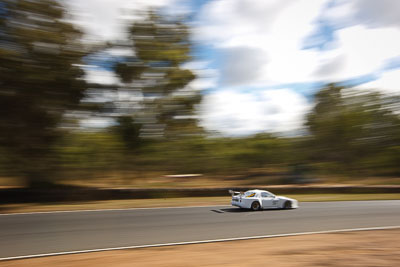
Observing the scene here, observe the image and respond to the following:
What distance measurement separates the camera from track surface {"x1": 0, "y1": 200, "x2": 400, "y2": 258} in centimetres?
916

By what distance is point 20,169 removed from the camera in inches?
882

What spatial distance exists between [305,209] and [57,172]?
16.5 m

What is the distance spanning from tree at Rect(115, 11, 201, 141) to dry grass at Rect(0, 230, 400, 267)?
1757 cm

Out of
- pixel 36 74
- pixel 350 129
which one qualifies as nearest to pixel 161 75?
pixel 36 74

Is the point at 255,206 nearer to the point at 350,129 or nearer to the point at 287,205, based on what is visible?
the point at 287,205

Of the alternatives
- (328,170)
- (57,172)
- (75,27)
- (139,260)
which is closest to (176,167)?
(57,172)

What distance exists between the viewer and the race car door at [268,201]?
50.0 feet

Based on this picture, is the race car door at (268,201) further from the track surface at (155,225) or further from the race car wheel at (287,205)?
the race car wheel at (287,205)

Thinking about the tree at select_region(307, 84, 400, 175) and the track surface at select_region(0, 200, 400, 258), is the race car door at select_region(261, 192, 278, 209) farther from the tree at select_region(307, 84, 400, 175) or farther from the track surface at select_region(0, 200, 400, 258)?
the tree at select_region(307, 84, 400, 175)

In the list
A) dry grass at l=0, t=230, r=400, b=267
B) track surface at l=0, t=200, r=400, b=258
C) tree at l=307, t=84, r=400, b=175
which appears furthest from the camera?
tree at l=307, t=84, r=400, b=175

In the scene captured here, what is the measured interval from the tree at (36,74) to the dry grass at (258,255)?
45.6ft

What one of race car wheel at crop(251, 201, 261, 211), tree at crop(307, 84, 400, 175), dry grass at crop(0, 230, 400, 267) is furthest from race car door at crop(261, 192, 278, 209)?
tree at crop(307, 84, 400, 175)

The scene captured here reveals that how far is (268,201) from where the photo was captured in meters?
15.3

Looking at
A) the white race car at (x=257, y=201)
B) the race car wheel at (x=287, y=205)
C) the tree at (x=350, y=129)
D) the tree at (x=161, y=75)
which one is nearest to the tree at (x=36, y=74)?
the tree at (x=161, y=75)
